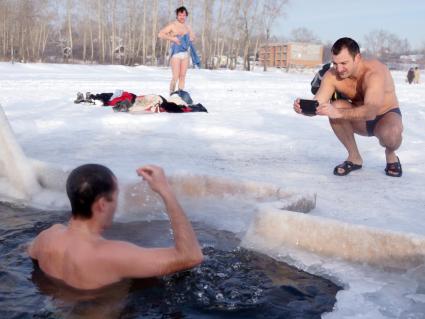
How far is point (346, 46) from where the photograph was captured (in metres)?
4.38

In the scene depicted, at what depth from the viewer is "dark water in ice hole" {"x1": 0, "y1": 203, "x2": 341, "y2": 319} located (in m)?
2.40

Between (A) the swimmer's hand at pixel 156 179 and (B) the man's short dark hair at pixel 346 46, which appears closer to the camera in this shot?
(A) the swimmer's hand at pixel 156 179

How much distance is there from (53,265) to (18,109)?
6.35 metres

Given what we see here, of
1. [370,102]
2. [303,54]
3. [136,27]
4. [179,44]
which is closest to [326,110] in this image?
[370,102]

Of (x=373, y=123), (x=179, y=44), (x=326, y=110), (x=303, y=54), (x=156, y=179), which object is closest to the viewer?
(x=156, y=179)

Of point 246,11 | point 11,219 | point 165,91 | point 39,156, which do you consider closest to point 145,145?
point 39,156

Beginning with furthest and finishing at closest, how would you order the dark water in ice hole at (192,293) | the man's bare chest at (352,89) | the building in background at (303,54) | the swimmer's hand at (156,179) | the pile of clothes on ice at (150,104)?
the building in background at (303,54) < the pile of clothes on ice at (150,104) < the man's bare chest at (352,89) < the dark water in ice hole at (192,293) < the swimmer's hand at (156,179)

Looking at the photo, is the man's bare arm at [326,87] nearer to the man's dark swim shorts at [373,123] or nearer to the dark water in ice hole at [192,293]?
the man's dark swim shorts at [373,123]

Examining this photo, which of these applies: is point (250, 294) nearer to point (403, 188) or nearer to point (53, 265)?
point (53, 265)

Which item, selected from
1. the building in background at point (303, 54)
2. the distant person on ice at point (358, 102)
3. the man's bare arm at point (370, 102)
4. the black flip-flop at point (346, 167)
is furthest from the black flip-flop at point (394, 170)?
the building in background at point (303, 54)

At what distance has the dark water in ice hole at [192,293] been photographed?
2.40m

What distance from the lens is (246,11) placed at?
1762 inches

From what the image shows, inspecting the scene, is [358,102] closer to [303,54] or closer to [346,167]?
[346,167]

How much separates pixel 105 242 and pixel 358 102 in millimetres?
3148
